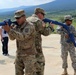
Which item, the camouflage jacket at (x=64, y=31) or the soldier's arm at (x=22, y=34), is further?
the camouflage jacket at (x=64, y=31)

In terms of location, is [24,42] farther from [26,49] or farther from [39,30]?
[39,30]

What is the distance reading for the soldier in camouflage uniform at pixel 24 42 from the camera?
6066 mm

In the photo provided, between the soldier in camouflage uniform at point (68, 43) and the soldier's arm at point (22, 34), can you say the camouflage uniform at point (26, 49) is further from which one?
the soldier in camouflage uniform at point (68, 43)

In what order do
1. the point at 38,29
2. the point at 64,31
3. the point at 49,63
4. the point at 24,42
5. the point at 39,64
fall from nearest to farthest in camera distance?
the point at 24,42, the point at 38,29, the point at 39,64, the point at 64,31, the point at 49,63

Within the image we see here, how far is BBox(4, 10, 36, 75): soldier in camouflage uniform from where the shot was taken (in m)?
6.07

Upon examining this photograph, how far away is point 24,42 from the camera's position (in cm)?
632

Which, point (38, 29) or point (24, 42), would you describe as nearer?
point (24, 42)

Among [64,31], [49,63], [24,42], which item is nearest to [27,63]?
[24,42]

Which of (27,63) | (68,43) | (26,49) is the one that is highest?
(26,49)

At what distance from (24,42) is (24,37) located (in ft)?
0.81

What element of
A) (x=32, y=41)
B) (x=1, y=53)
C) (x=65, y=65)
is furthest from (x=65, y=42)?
(x=1, y=53)

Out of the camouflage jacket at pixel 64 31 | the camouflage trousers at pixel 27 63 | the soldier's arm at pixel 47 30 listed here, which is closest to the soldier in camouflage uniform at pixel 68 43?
the camouflage jacket at pixel 64 31

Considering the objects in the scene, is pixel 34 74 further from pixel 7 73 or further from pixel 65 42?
pixel 7 73

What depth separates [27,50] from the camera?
252 inches
